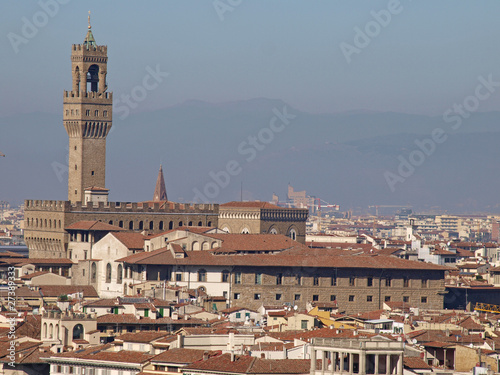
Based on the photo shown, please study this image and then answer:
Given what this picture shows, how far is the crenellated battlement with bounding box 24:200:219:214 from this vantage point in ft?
327

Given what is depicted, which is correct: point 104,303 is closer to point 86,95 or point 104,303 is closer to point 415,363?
point 415,363

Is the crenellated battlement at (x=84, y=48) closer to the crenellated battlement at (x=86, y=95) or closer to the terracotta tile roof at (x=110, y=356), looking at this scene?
the crenellated battlement at (x=86, y=95)

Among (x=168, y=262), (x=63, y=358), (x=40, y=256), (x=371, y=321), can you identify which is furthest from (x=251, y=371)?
(x=40, y=256)

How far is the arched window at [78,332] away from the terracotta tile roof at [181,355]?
9.36 metres

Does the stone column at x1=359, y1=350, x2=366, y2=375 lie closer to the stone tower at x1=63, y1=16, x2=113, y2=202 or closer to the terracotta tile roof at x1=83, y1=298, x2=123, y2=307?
the terracotta tile roof at x1=83, y1=298, x2=123, y2=307

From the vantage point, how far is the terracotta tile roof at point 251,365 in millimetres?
40312

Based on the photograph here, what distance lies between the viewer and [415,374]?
38.8 meters

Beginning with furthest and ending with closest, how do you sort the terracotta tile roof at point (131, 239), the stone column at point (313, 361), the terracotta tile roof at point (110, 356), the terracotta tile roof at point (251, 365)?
the terracotta tile roof at point (131, 239), the terracotta tile roof at point (110, 356), the terracotta tile roof at point (251, 365), the stone column at point (313, 361)

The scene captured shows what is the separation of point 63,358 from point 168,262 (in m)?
32.1

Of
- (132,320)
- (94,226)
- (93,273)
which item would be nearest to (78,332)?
(132,320)

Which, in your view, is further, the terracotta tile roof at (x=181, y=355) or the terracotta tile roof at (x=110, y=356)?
the terracotta tile roof at (x=110, y=356)

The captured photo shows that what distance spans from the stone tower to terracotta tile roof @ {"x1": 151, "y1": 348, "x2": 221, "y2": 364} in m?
59.9

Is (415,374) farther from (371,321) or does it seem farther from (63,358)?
(371,321)

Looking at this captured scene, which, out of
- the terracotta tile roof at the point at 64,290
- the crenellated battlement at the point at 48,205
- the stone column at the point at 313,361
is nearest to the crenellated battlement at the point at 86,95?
the crenellated battlement at the point at 48,205
